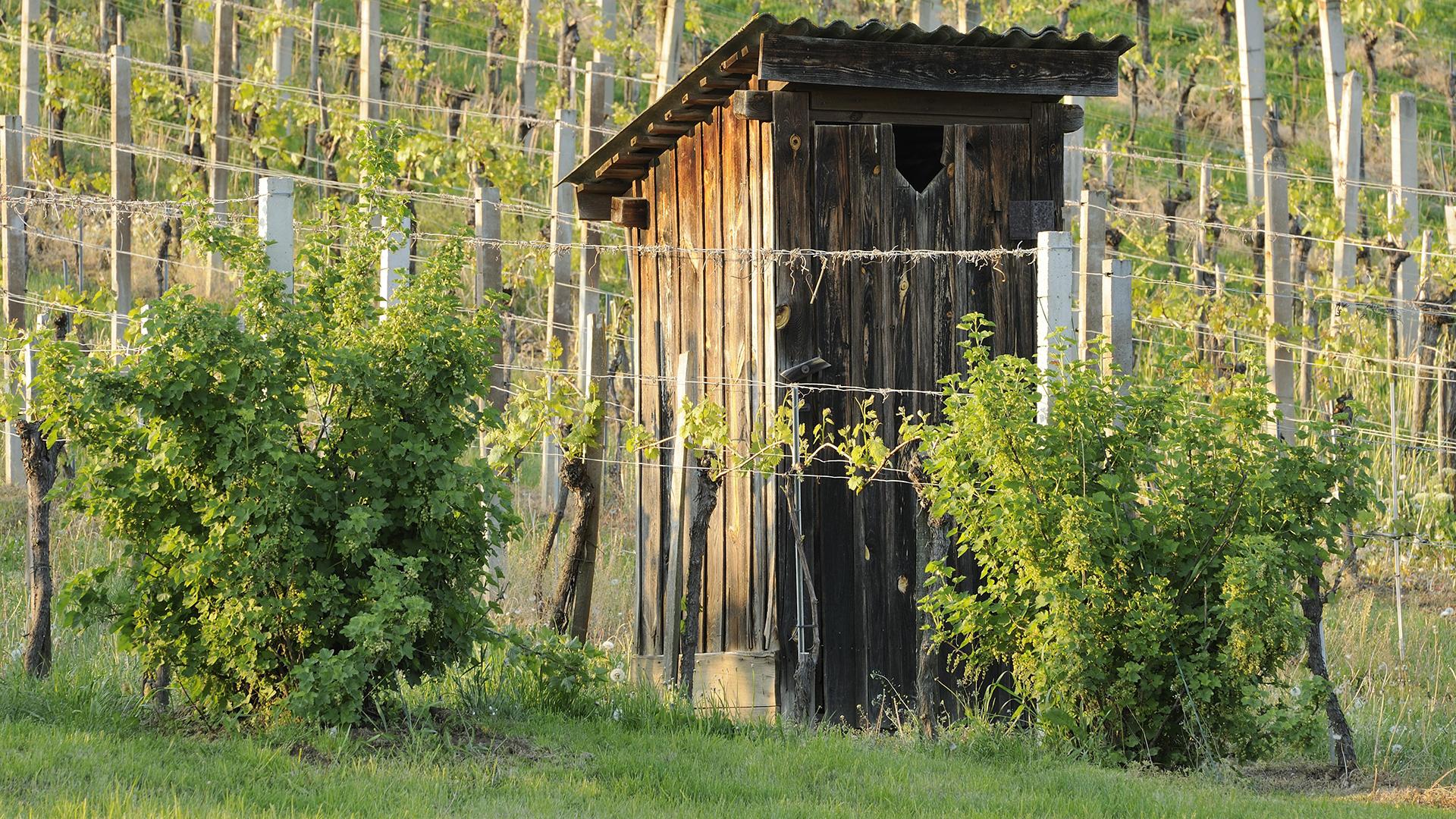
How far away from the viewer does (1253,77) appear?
413 inches

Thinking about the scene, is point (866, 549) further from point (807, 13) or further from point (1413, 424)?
point (807, 13)

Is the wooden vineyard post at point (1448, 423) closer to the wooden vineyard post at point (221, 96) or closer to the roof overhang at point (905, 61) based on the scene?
the roof overhang at point (905, 61)

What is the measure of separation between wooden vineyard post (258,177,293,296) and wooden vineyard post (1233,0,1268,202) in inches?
272

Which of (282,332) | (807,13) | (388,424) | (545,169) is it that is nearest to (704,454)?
(388,424)

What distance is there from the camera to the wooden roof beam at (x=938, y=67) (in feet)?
23.7

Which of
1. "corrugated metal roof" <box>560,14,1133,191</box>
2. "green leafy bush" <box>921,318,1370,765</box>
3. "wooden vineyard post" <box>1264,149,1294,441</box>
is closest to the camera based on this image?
"green leafy bush" <box>921,318,1370,765</box>

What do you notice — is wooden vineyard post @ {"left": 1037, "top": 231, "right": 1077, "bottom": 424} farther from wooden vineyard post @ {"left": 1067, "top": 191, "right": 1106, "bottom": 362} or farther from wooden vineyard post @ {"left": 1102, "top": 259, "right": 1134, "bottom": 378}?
wooden vineyard post @ {"left": 1067, "top": 191, "right": 1106, "bottom": 362}

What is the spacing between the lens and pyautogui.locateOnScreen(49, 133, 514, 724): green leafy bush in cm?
581

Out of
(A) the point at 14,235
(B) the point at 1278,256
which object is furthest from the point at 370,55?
(B) the point at 1278,256

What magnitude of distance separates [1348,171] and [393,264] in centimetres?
889

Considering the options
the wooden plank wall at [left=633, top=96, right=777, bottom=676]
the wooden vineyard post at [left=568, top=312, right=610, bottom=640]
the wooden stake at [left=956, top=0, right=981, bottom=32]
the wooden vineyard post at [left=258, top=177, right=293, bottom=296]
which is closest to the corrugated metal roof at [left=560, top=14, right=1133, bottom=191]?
the wooden plank wall at [left=633, top=96, right=777, bottom=676]

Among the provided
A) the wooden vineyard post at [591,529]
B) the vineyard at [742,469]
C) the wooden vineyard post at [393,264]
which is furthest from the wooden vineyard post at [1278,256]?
the wooden vineyard post at [393,264]

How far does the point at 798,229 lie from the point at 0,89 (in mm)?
19563

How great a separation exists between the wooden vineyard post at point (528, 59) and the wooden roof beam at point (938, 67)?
8.34 meters
